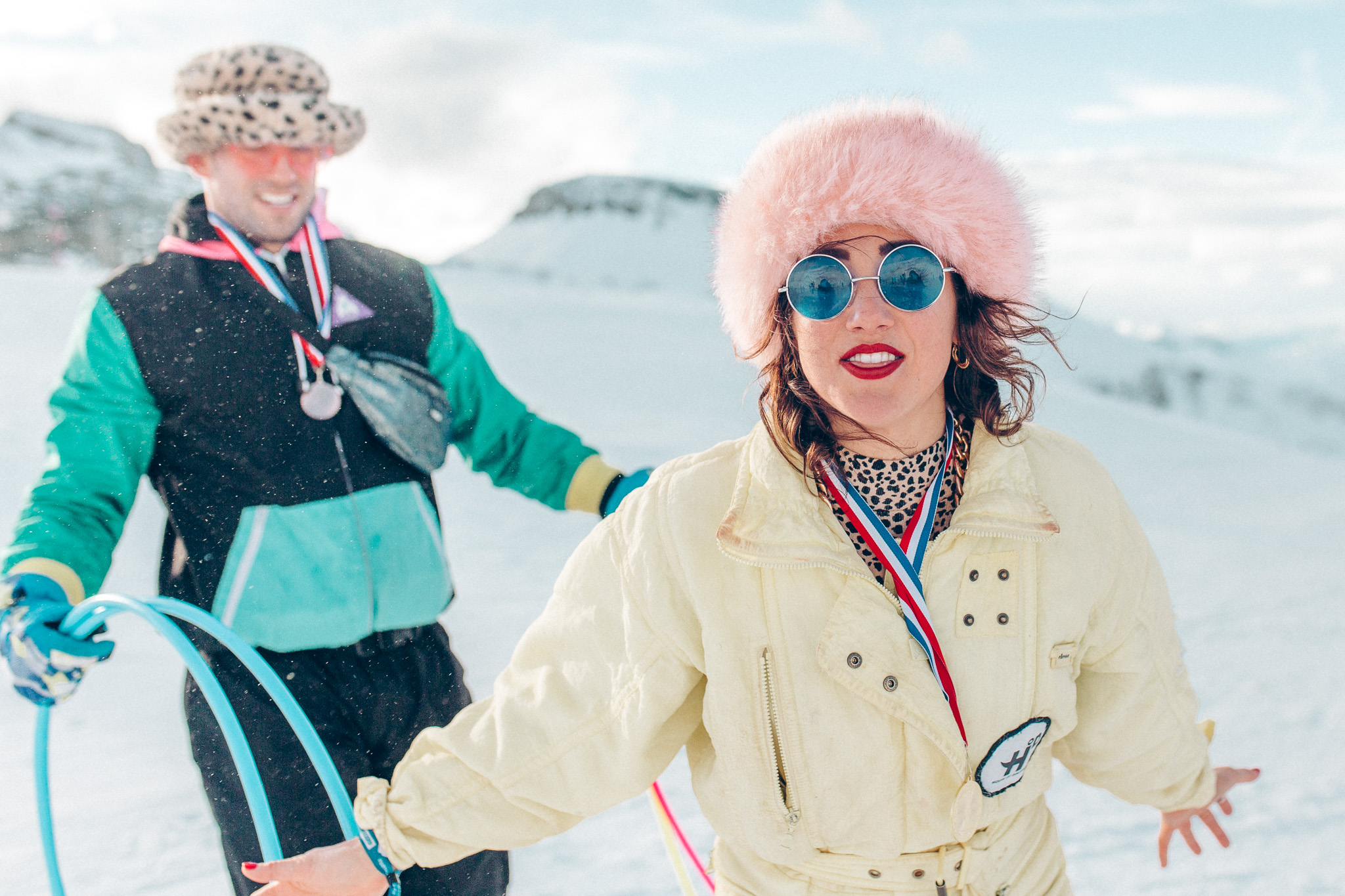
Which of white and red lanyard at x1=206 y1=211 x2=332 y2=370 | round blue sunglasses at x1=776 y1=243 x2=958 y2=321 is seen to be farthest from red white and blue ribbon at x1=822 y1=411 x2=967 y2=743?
white and red lanyard at x1=206 y1=211 x2=332 y2=370

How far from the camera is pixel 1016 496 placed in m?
1.33

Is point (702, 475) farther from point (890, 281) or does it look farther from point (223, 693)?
point (223, 693)

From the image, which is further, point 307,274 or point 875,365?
point 307,274

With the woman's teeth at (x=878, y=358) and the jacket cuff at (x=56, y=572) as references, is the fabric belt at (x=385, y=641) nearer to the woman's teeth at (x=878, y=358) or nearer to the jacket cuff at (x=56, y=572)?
the jacket cuff at (x=56, y=572)

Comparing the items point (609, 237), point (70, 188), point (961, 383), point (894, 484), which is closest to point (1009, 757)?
point (894, 484)

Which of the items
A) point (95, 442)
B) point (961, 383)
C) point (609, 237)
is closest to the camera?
point (961, 383)

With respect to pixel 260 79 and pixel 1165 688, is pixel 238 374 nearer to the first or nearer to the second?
pixel 260 79

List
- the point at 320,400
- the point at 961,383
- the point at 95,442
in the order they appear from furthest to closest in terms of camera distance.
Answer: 1. the point at 320,400
2. the point at 95,442
3. the point at 961,383

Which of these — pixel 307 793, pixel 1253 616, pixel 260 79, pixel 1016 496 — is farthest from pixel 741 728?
pixel 1253 616

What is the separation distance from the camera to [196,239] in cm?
206

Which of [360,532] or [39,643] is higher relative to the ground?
[360,532]

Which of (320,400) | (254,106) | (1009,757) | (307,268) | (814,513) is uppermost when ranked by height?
(254,106)

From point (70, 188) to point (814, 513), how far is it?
2060 cm

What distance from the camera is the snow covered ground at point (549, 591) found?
2979 mm
